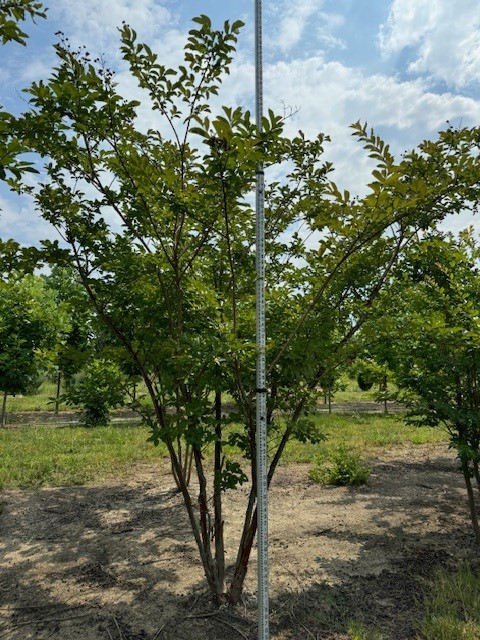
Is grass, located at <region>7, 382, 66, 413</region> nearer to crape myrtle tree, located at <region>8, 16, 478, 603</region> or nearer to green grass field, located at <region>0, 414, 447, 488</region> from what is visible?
green grass field, located at <region>0, 414, 447, 488</region>

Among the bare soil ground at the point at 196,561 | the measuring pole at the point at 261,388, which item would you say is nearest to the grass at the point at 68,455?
the bare soil ground at the point at 196,561

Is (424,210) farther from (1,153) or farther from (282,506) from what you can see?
(282,506)

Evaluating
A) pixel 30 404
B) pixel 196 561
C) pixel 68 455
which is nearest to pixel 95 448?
pixel 68 455

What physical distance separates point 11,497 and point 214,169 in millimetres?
5393

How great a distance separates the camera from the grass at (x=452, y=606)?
8.97 feet

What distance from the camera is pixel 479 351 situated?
3.62 m

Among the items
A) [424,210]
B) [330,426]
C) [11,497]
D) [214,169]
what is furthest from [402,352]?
[330,426]

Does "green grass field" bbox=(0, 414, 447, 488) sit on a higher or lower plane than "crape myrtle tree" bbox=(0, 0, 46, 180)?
lower

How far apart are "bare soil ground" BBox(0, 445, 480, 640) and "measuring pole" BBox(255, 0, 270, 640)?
864 mm

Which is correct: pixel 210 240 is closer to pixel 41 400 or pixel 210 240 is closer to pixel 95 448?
pixel 95 448

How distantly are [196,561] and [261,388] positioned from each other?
2315mm

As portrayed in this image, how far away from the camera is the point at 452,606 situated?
304 cm

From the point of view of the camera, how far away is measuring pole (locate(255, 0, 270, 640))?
2.33 meters

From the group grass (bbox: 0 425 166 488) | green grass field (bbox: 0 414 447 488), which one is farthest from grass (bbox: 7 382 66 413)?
grass (bbox: 0 425 166 488)
